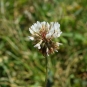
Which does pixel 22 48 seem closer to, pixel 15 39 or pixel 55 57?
pixel 15 39

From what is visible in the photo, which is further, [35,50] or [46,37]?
[35,50]

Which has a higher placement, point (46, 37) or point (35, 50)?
point (35, 50)

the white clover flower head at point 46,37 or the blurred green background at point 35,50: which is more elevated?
the blurred green background at point 35,50

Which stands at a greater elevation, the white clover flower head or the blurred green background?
the blurred green background

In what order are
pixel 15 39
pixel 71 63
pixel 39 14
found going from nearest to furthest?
pixel 71 63 → pixel 15 39 → pixel 39 14

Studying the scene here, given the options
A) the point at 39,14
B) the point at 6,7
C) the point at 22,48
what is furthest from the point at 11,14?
the point at 22,48

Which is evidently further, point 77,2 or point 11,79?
point 77,2

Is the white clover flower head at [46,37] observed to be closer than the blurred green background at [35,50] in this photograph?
Yes

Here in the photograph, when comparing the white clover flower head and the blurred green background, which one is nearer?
the white clover flower head
